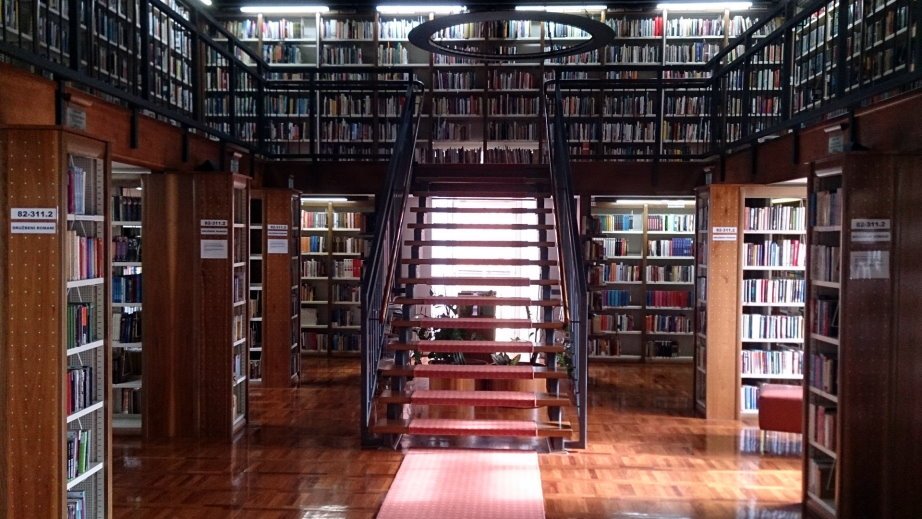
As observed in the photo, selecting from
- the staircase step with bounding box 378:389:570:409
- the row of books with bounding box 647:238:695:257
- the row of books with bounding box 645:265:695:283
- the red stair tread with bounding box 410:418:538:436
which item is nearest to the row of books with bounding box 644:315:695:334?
the row of books with bounding box 645:265:695:283

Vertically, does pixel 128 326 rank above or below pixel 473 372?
above

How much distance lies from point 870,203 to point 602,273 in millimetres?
5724

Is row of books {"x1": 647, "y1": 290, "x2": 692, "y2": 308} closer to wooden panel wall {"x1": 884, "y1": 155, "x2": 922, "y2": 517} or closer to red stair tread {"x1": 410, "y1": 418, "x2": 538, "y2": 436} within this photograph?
red stair tread {"x1": 410, "y1": 418, "x2": 538, "y2": 436}

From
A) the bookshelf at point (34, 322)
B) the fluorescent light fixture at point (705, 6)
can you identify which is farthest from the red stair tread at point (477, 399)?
the fluorescent light fixture at point (705, 6)

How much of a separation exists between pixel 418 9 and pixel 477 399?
627 cm

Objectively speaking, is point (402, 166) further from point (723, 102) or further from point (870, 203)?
point (870, 203)

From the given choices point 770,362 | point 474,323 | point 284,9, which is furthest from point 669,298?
point 284,9

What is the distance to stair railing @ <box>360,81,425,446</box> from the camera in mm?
5492

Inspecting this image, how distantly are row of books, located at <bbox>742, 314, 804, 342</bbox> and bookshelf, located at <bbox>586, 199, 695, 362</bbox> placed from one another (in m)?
3.24

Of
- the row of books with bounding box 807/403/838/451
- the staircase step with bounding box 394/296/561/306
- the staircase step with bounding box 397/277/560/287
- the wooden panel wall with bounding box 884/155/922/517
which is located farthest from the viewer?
the staircase step with bounding box 397/277/560/287

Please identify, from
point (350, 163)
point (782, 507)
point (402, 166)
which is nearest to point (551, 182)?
point (402, 166)

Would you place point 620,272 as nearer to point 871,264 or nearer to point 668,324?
point 668,324

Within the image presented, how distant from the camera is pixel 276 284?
794 centimetres

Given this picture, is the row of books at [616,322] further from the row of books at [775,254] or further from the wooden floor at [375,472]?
the row of books at [775,254]
